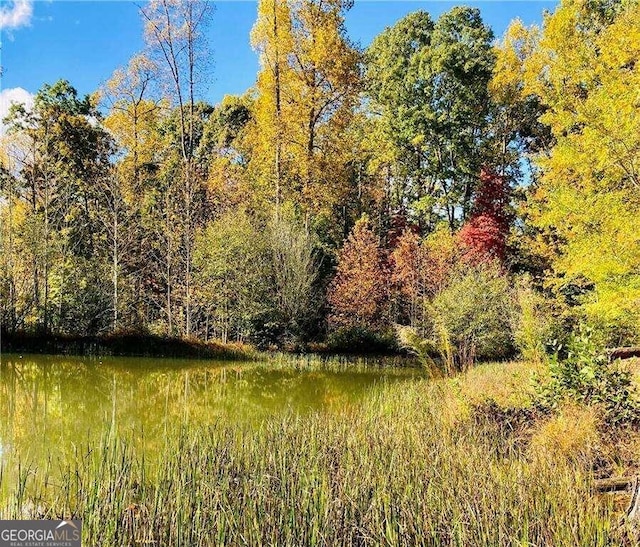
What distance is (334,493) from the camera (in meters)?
2.96

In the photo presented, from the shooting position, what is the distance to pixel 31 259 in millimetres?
14891

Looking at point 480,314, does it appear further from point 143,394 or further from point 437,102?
point 437,102

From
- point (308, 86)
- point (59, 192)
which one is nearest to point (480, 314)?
point (308, 86)

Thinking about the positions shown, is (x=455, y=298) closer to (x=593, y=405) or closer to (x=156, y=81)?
(x=593, y=405)

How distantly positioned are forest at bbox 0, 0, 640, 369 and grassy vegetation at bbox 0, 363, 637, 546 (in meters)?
6.81

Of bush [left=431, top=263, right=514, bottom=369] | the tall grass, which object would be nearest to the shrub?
bush [left=431, top=263, right=514, bottom=369]

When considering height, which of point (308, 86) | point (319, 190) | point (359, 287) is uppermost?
point (308, 86)

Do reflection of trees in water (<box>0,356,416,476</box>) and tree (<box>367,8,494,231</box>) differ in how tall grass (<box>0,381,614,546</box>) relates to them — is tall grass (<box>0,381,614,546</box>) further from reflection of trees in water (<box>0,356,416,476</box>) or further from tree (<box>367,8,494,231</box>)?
tree (<box>367,8,494,231</box>)

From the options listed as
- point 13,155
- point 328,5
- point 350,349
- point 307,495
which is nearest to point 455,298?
point 350,349

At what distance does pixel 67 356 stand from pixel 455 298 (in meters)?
9.42

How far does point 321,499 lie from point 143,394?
18.8 feet

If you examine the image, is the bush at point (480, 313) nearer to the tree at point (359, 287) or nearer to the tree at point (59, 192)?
the tree at point (359, 287)

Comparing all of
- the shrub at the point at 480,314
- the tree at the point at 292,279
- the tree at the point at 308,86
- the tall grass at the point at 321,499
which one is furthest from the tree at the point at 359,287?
the tall grass at the point at 321,499

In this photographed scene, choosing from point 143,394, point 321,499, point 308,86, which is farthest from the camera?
point 308,86
